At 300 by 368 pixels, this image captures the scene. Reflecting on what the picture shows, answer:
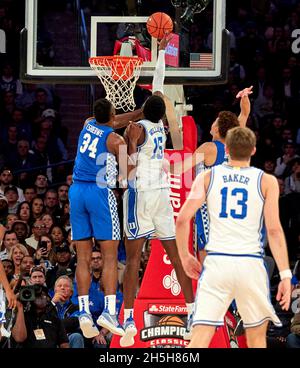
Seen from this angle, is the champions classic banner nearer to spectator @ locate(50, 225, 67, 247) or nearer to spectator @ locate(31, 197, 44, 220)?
spectator @ locate(50, 225, 67, 247)

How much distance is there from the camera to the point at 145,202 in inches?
461

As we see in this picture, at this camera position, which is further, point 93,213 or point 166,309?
point 166,309

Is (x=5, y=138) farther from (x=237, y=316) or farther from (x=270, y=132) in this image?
(x=237, y=316)

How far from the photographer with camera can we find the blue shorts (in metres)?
1.46

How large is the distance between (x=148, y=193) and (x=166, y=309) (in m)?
1.34

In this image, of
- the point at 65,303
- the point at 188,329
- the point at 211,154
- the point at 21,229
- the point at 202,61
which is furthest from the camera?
the point at 21,229

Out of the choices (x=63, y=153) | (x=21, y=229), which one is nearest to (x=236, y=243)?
(x=21, y=229)

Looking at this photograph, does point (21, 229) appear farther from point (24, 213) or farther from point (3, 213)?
point (3, 213)

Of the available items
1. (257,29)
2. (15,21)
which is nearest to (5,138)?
(15,21)

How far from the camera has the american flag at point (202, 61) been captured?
12.6 m

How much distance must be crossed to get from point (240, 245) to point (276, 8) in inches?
478

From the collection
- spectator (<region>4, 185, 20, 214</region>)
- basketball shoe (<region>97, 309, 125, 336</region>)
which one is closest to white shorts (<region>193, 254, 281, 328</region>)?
basketball shoe (<region>97, 309, 125, 336</region>)

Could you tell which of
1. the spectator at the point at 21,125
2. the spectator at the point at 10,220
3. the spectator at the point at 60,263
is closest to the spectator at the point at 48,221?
the spectator at the point at 10,220

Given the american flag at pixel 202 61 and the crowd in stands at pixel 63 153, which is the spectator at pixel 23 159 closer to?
the crowd in stands at pixel 63 153
